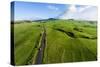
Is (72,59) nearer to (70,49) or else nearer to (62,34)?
(70,49)

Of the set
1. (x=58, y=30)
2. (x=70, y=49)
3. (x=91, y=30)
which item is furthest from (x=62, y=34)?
(x=91, y=30)

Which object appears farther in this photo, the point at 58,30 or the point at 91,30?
the point at 91,30

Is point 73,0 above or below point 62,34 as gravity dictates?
above

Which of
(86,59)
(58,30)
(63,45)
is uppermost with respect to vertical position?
(58,30)
